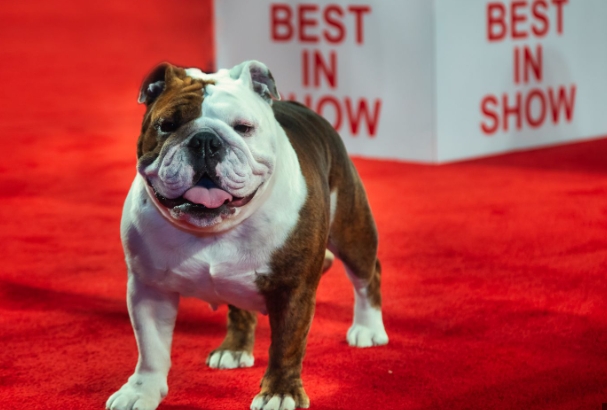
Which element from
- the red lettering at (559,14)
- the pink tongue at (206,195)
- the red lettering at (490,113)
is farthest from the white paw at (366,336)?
the red lettering at (559,14)

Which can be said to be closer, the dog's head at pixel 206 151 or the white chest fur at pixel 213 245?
the dog's head at pixel 206 151

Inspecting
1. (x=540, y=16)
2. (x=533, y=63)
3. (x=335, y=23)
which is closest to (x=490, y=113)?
(x=533, y=63)

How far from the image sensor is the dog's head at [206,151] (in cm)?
212

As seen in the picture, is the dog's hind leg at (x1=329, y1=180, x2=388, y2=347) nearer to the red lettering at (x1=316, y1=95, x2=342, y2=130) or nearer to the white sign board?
the white sign board

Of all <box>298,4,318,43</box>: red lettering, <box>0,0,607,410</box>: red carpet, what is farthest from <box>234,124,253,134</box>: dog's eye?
<box>298,4,318,43</box>: red lettering

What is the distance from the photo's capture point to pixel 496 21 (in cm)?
587

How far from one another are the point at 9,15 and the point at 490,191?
6.63 m

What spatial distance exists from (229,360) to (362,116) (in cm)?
342

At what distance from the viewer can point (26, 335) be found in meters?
3.03

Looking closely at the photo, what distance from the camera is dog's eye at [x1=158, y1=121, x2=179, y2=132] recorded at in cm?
217

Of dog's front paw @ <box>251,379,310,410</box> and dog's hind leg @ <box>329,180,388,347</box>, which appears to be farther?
dog's hind leg @ <box>329,180,388,347</box>

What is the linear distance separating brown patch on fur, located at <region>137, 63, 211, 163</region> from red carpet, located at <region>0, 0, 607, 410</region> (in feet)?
2.22

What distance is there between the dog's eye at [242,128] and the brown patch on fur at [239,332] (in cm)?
74

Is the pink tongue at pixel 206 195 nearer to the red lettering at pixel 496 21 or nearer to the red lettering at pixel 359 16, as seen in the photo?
the red lettering at pixel 359 16
